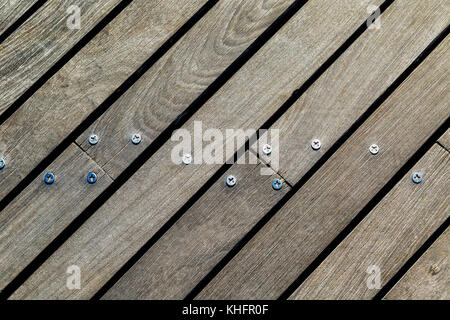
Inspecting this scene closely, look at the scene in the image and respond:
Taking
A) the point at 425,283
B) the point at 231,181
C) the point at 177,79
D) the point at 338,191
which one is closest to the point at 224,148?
the point at 231,181

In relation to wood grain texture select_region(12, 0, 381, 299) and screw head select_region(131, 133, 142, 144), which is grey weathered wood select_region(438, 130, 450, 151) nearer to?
wood grain texture select_region(12, 0, 381, 299)

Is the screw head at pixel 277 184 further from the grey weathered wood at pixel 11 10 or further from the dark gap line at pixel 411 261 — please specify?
the grey weathered wood at pixel 11 10

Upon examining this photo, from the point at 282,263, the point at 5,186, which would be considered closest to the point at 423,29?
the point at 282,263

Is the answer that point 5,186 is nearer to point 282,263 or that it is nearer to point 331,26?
point 282,263

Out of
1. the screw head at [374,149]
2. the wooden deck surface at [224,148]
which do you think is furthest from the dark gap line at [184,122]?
the screw head at [374,149]

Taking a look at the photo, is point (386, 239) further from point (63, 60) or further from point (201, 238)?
point (63, 60)
